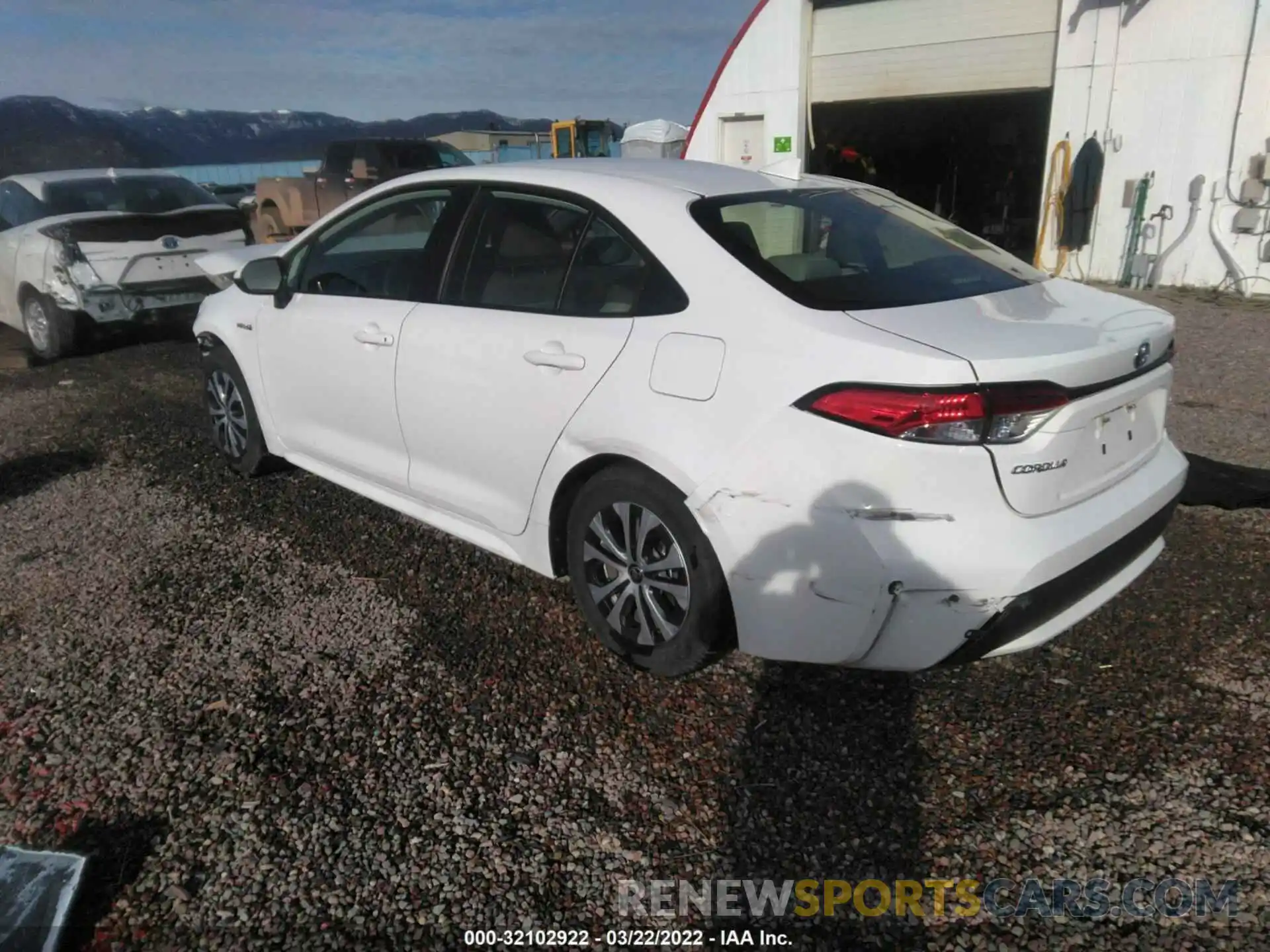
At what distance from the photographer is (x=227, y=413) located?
501 cm

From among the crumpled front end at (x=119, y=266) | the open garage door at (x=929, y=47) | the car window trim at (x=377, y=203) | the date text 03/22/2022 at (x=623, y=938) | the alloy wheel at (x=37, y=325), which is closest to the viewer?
the date text 03/22/2022 at (x=623, y=938)

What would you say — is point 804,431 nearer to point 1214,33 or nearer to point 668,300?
point 668,300

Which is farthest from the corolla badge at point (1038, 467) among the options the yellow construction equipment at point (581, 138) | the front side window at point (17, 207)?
the yellow construction equipment at point (581, 138)

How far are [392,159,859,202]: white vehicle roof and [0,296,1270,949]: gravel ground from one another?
1629 millimetres

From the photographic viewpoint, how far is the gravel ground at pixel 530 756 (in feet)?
7.37

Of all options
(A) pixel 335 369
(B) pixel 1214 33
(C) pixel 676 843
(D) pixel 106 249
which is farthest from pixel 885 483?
(B) pixel 1214 33

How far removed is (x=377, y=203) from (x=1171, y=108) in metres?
10.8

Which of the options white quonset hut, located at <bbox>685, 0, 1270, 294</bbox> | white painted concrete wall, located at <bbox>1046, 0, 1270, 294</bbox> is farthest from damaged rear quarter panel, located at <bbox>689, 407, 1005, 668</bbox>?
white painted concrete wall, located at <bbox>1046, 0, 1270, 294</bbox>

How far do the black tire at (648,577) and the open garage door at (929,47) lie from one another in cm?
1181

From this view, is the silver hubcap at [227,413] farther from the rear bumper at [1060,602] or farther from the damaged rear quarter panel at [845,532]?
the rear bumper at [1060,602]

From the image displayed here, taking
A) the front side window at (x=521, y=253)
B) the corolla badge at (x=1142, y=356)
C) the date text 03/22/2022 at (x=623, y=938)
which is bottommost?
the date text 03/22/2022 at (x=623, y=938)

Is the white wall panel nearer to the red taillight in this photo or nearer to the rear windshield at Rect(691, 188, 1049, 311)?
the rear windshield at Rect(691, 188, 1049, 311)

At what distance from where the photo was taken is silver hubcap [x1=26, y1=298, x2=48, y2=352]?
27.2ft

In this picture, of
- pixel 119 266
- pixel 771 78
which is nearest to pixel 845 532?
pixel 119 266
